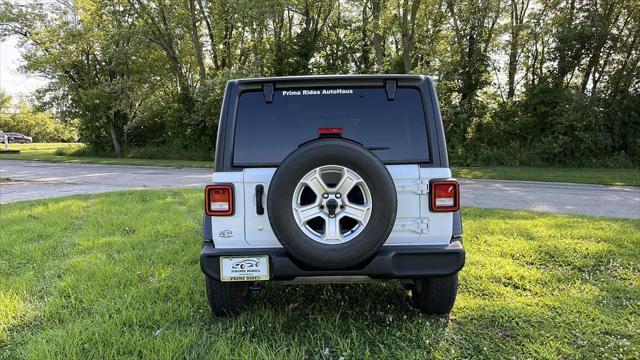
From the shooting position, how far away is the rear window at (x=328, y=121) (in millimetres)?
3053

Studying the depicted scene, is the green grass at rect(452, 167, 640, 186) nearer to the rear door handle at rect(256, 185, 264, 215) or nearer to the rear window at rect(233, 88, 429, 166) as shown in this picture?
the rear window at rect(233, 88, 429, 166)

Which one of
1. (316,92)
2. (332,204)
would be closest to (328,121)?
(316,92)

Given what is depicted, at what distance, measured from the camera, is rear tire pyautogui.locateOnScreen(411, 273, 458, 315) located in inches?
130

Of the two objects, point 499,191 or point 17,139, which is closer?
point 499,191

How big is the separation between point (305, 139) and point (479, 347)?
185cm

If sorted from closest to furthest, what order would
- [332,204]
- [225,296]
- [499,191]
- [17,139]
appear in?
[332,204]
[225,296]
[499,191]
[17,139]

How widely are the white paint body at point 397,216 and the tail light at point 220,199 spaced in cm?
3

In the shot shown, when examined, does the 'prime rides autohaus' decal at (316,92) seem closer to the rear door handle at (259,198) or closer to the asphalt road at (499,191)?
the rear door handle at (259,198)

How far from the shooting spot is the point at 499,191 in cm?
1084

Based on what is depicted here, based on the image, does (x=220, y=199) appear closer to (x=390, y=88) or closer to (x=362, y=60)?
(x=390, y=88)

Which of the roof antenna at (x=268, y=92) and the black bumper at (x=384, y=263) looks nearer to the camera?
the black bumper at (x=384, y=263)

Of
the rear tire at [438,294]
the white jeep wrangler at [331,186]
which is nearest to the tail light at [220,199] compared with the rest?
the white jeep wrangler at [331,186]

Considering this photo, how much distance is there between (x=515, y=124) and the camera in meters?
18.5

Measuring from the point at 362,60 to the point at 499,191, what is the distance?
599 inches
